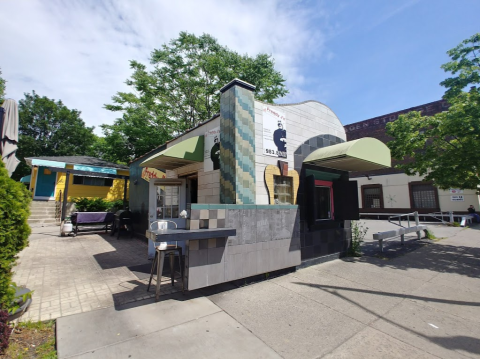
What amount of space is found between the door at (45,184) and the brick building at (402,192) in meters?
23.9

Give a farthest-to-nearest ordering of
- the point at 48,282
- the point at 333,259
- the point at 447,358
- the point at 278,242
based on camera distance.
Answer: the point at 333,259 < the point at 278,242 < the point at 48,282 < the point at 447,358

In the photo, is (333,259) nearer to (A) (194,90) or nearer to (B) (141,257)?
(B) (141,257)

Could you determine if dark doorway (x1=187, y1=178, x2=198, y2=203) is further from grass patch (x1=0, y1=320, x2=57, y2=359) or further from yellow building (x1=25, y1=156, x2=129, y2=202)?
yellow building (x1=25, y1=156, x2=129, y2=202)

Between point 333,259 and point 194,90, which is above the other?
point 194,90

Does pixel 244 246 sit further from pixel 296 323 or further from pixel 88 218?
pixel 88 218

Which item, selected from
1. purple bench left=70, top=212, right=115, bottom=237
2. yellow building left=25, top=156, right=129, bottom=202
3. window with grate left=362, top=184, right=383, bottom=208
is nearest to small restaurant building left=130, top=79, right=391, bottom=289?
purple bench left=70, top=212, right=115, bottom=237

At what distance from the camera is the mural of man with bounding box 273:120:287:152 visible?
557 centimetres

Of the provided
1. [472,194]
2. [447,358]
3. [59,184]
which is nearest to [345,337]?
[447,358]

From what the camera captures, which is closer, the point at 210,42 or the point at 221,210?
the point at 221,210

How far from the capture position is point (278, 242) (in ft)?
16.3

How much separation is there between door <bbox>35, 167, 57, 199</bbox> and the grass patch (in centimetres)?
1589

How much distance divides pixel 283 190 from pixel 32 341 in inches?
193

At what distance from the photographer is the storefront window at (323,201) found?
649 centimetres

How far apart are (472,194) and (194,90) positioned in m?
21.1
